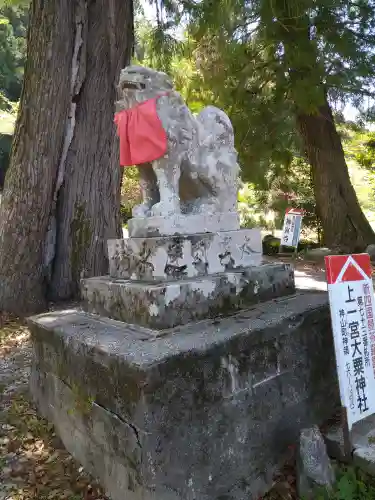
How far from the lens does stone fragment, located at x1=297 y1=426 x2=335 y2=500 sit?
1725 mm

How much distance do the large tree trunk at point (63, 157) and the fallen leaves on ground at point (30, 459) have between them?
1.57 meters

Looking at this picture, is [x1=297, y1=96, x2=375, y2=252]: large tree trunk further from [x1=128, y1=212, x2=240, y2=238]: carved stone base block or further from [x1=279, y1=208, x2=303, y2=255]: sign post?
[x1=128, y1=212, x2=240, y2=238]: carved stone base block

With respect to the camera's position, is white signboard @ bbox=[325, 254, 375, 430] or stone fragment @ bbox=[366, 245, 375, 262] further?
stone fragment @ bbox=[366, 245, 375, 262]

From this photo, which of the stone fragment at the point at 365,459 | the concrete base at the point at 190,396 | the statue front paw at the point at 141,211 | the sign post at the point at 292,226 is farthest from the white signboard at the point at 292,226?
the stone fragment at the point at 365,459

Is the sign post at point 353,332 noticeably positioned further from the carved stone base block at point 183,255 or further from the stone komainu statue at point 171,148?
the stone komainu statue at point 171,148

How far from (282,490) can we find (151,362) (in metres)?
0.95

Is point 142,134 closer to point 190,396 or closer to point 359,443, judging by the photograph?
point 190,396

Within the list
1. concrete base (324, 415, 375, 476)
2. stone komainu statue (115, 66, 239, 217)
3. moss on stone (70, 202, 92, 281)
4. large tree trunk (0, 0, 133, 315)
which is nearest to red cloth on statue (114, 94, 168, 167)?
stone komainu statue (115, 66, 239, 217)

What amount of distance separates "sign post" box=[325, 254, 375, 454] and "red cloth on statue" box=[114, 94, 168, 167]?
3.40ft

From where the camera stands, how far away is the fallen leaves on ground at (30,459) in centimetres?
185

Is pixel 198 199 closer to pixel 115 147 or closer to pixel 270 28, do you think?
pixel 115 147

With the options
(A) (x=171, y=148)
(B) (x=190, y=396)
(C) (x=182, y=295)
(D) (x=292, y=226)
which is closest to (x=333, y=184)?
(D) (x=292, y=226)

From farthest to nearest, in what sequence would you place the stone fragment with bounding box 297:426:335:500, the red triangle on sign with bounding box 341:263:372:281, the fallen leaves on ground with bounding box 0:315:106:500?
the red triangle on sign with bounding box 341:263:372:281 < the fallen leaves on ground with bounding box 0:315:106:500 < the stone fragment with bounding box 297:426:335:500

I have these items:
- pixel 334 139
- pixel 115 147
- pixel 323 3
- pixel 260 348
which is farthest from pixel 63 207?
pixel 334 139
